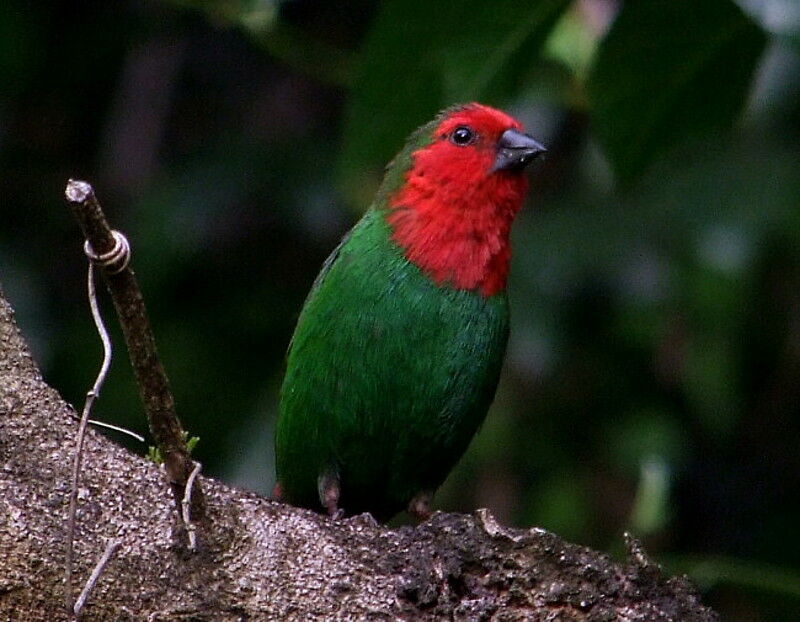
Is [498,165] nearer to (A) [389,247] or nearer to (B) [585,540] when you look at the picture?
(A) [389,247]

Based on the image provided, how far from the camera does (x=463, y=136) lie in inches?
157

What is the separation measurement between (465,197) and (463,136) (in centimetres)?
23

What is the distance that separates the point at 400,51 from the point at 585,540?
238 centimetres

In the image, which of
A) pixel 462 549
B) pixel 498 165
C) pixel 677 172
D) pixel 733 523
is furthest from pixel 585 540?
pixel 462 549

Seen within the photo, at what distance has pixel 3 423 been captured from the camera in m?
2.13

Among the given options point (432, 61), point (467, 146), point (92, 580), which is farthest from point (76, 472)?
point (467, 146)

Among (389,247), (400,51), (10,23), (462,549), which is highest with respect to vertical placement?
(10,23)

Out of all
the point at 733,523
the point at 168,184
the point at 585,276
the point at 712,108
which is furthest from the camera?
the point at 733,523

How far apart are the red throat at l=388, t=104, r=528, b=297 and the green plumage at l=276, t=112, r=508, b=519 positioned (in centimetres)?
5

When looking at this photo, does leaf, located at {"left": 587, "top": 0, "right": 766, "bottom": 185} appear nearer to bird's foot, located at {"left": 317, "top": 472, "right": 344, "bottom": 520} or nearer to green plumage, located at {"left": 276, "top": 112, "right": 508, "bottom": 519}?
green plumage, located at {"left": 276, "top": 112, "right": 508, "bottom": 519}

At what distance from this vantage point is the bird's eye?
3992 mm

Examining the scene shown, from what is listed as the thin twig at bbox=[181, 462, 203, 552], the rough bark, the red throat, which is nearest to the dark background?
the red throat

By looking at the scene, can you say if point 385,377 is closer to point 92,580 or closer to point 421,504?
point 421,504

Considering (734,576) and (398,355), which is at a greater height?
(398,355)
